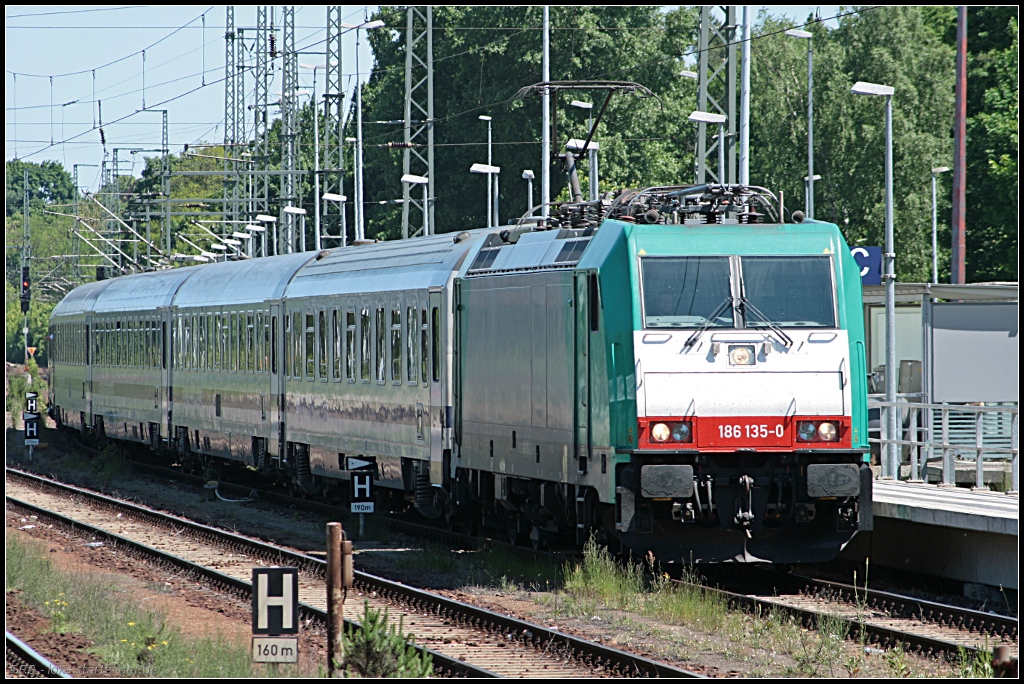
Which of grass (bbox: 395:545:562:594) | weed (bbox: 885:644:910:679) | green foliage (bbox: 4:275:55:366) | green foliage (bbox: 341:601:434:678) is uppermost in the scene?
green foliage (bbox: 341:601:434:678)

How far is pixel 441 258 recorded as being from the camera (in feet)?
62.0

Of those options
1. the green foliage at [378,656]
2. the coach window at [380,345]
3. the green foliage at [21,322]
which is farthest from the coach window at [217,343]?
the green foliage at [21,322]

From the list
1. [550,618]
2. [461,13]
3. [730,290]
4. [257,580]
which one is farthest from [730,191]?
[461,13]

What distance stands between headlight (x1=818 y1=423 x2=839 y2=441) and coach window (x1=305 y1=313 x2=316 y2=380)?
10.6 meters

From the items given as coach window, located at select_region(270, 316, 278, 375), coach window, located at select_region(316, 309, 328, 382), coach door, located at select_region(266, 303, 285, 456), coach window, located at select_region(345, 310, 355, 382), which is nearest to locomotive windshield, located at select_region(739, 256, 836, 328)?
coach window, located at select_region(345, 310, 355, 382)

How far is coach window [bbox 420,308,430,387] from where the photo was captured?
61.9 feet

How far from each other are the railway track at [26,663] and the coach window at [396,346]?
23.5ft

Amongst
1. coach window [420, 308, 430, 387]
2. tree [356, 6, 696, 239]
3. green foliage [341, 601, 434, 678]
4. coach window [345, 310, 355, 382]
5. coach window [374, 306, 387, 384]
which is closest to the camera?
green foliage [341, 601, 434, 678]

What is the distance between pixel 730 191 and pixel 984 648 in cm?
519

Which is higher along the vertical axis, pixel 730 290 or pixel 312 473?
pixel 730 290

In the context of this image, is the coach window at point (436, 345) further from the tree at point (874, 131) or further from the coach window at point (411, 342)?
the tree at point (874, 131)

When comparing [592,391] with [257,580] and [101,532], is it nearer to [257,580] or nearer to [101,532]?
[257,580]

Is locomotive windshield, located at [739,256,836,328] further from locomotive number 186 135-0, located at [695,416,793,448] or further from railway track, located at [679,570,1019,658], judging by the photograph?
railway track, located at [679,570,1019,658]

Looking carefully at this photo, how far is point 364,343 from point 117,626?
8049 mm
